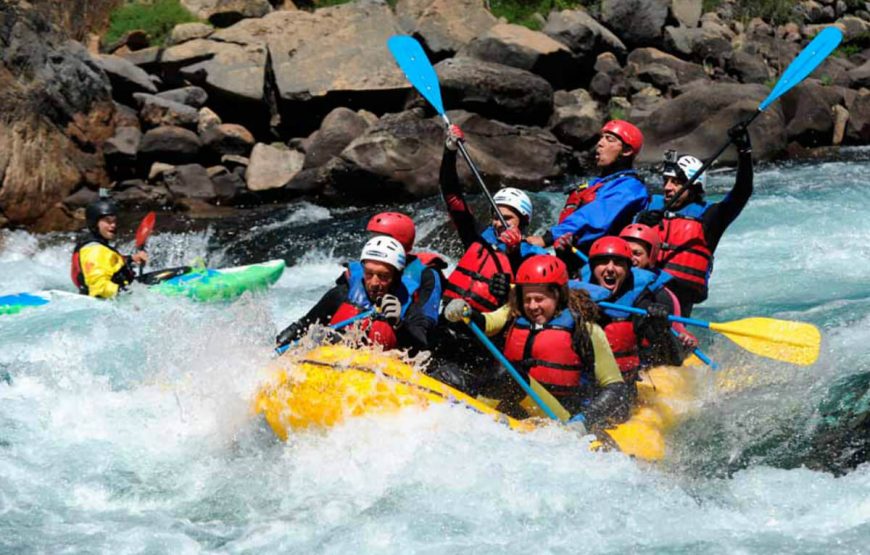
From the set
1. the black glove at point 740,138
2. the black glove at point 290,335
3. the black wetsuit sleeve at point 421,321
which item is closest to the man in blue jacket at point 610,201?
the black glove at point 740,138

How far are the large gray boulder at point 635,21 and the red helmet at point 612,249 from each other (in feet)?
42.5

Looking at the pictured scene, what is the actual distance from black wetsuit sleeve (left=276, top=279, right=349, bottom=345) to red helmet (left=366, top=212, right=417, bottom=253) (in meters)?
0.34

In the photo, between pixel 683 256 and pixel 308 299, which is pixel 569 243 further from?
pixel 308 299

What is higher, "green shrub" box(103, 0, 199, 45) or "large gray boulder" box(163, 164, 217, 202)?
"green shrub" box(103, 0, 199, 45)

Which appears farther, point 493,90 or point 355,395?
point 493,90

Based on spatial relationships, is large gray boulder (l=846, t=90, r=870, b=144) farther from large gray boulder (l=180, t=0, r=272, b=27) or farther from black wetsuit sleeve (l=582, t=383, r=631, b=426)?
black wetsuit sleeve (l=582, t=383, r=631, b=426)

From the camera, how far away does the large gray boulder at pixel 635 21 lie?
56.3 ft

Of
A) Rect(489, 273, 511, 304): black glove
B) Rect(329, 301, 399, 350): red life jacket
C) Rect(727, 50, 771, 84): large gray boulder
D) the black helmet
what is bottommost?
Rect(727, 50, 771, 84): large gray boulder

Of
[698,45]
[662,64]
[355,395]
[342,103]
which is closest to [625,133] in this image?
[355,395]

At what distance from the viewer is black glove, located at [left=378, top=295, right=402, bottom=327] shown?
481 centimetres

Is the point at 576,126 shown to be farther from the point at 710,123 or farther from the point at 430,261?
the point at 430,261

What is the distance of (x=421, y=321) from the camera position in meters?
4.89

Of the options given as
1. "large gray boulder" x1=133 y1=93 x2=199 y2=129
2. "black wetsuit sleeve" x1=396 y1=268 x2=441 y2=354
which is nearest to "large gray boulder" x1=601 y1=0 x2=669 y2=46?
"large gray boulder" x1=133 y1=93 x2=199 y2=129

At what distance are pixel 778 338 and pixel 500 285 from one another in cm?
142
